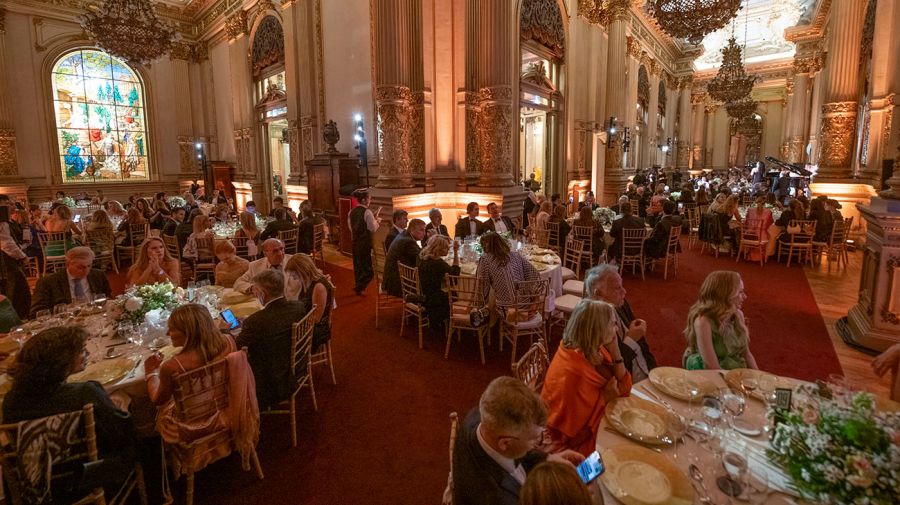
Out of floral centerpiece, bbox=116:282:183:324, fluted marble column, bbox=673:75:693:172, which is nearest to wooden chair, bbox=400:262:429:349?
floral centerpiece, bbox=116:282:183:324

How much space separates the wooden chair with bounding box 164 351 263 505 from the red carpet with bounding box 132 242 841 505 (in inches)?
17.0

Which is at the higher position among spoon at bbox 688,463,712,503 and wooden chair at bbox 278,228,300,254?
wooden chair at bbox 278,228,300,254

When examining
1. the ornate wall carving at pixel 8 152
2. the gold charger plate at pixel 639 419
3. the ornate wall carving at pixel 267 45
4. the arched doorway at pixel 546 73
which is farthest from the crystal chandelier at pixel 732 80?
the ornate wall carving at pixel 8 152

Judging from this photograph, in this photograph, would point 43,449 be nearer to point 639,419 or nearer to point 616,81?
point 639,419

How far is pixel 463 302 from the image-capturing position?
502 centimetres

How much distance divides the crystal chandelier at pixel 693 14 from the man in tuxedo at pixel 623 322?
6.37 m

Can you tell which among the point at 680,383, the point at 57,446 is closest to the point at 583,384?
the point at 680,383

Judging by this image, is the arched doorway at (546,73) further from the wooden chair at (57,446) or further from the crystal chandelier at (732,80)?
the wooden chair at (57,446)

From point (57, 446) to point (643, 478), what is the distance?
2.49 metres

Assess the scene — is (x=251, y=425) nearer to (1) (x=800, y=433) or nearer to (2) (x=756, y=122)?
(1) (x=800, y=433)

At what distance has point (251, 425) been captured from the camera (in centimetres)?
279

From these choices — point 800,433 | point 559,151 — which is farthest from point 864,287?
point 559,151

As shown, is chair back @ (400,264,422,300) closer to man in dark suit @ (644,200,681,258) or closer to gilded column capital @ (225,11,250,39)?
man in dark suit @ (644,200,681,258)

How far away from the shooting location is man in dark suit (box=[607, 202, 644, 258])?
792 cm
